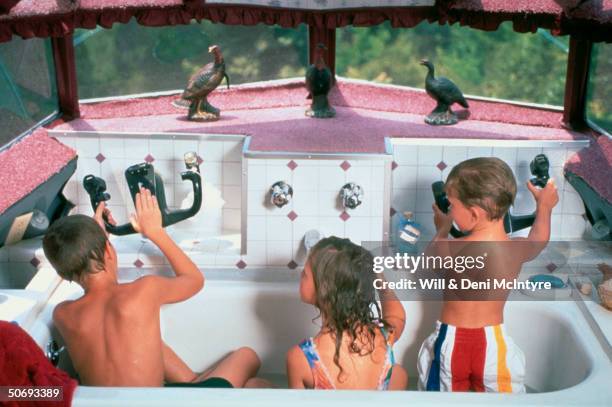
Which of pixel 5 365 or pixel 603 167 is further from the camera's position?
pixel 603 167

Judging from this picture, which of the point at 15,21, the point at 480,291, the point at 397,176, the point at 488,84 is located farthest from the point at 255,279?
the point at 488,84

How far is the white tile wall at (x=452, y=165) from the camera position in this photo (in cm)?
285

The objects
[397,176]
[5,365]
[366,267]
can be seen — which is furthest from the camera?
[397,176]

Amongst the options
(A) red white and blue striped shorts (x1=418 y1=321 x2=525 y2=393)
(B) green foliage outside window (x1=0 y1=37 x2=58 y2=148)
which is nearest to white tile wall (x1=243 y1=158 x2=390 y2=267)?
(A) red white and blue striped shorts (x1=418 y1=321 x2=525 y2=393)

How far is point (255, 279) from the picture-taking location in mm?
2686

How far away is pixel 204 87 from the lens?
10.0 feet

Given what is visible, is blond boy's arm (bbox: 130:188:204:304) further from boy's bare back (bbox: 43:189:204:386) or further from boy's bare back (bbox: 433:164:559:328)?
boy's bare back (bbox: 433:164:559:328)

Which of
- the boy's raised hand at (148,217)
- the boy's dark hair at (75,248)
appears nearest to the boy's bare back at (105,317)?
the boy's dark hair at (75,248)

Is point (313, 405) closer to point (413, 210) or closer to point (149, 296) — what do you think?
point (149, 296)

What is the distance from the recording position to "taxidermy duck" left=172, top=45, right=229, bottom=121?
9.97 ft

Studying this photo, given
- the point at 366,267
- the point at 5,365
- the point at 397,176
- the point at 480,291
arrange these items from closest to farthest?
1. the point at 5,365
2. the point at 366,267
3. the point at 480,291
4. the point at 397,176

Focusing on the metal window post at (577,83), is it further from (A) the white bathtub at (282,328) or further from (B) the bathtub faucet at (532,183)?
(A) the white bathtub at (282,328)

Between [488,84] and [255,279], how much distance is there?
1368 mm

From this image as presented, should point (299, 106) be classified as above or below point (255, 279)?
above
